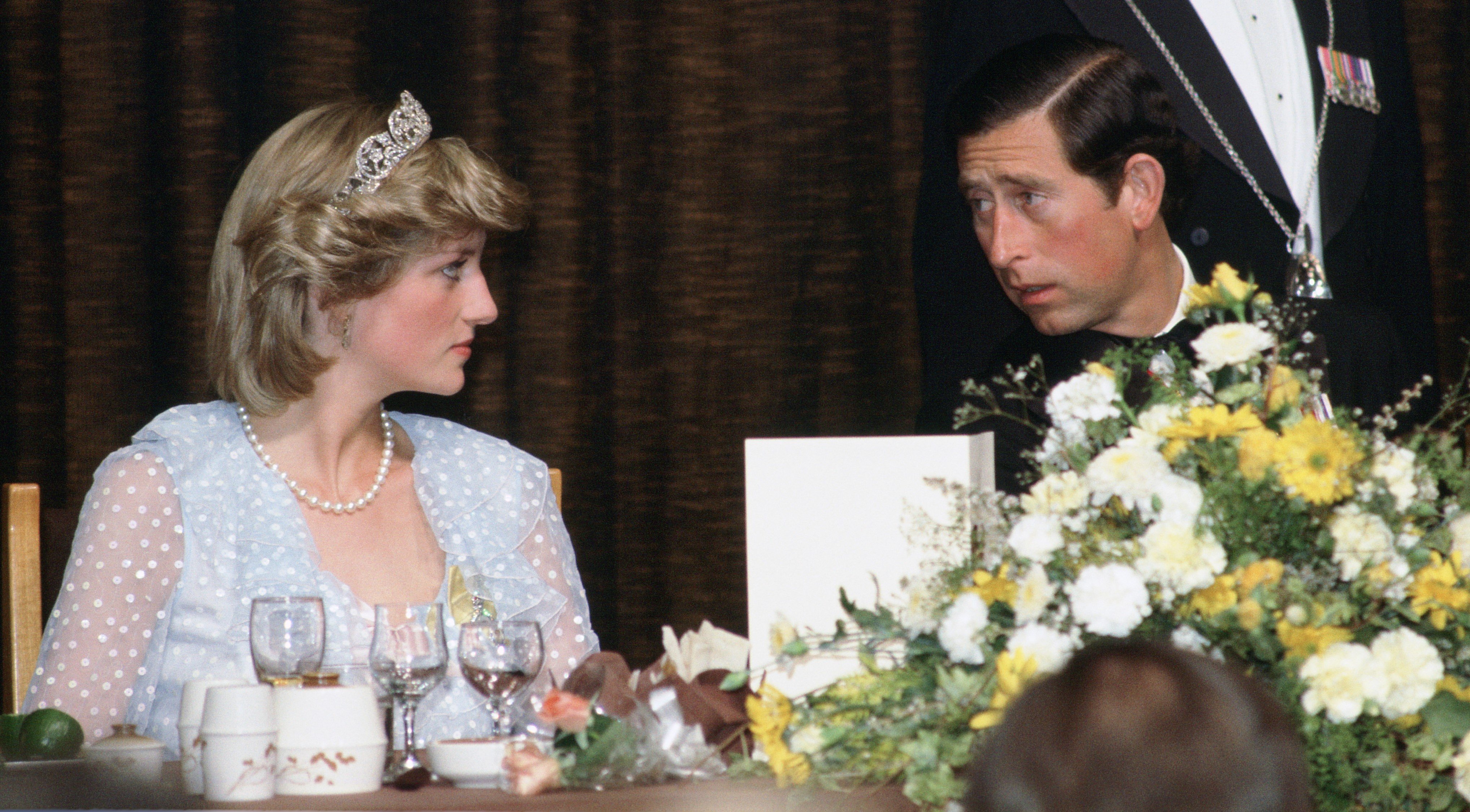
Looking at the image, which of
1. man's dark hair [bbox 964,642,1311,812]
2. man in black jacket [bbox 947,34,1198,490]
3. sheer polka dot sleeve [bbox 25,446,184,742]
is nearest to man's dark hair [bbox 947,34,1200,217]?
man in black jacket [bbox 947,34,1198,490]

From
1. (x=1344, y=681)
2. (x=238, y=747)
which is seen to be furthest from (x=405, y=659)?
(x=1344, y=681)

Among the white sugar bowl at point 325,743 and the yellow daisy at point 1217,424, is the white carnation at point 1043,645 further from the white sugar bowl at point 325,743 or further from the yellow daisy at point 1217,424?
the white sugar bowl at point 325,743

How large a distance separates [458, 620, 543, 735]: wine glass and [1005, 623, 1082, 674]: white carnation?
17.4 inches

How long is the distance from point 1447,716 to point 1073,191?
3.24 feet

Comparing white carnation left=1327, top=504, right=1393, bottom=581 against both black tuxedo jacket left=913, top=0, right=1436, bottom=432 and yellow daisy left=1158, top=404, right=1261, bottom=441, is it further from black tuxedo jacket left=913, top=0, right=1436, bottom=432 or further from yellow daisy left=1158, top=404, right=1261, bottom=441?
black tuxedo jacket left=913, top=0, right=1436, bottom=432

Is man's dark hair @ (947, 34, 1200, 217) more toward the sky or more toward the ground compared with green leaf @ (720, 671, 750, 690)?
more toward the sky

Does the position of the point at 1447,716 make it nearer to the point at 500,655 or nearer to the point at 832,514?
the point at 832,514

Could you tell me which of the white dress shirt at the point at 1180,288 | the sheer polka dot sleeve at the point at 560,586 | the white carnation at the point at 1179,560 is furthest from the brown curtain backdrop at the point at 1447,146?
the white carnation at the point at 1179,560

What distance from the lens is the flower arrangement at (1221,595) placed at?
86 cm

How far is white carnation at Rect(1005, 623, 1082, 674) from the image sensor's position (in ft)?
2.79

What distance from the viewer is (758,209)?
8.05 ft

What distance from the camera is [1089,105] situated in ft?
5.76

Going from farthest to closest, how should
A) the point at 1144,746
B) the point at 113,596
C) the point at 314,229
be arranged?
the point at 314,229
the point at 113,596
the point at 1144,746

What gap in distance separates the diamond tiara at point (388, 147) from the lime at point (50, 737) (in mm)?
746
